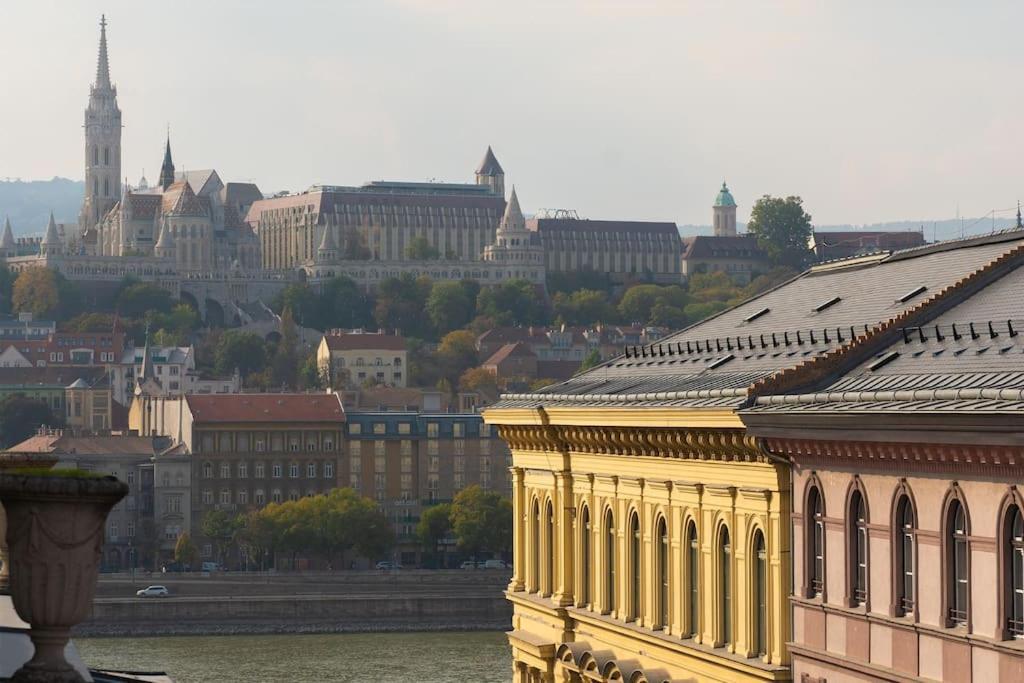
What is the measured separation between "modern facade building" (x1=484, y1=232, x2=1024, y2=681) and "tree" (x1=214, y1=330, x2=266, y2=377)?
515 feet

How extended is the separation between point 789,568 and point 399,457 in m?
112

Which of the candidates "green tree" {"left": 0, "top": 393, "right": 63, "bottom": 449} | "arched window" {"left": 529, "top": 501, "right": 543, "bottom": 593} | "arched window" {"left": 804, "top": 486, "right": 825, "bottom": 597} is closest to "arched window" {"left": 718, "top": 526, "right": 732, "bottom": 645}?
"arched window" {"left": 804, "top": 486, "right": 825, "bottom": 597}

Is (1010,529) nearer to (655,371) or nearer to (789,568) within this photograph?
(789,568)

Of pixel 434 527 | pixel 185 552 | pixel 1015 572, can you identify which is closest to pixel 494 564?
pixel 434 527

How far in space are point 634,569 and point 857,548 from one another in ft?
20.2

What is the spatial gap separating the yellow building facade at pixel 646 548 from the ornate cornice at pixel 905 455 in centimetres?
76

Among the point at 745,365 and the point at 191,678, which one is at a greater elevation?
the point at 745,365

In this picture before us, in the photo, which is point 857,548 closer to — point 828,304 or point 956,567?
point 956,567

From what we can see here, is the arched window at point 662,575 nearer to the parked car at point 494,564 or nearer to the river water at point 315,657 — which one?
the river water at point 315,657

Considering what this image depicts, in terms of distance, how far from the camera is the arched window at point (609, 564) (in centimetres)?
2342

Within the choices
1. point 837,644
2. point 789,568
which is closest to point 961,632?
point 837,644

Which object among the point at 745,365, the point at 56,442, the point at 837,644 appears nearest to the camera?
the point at 837,644

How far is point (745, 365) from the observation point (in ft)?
69.3

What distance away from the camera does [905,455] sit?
15.0m
